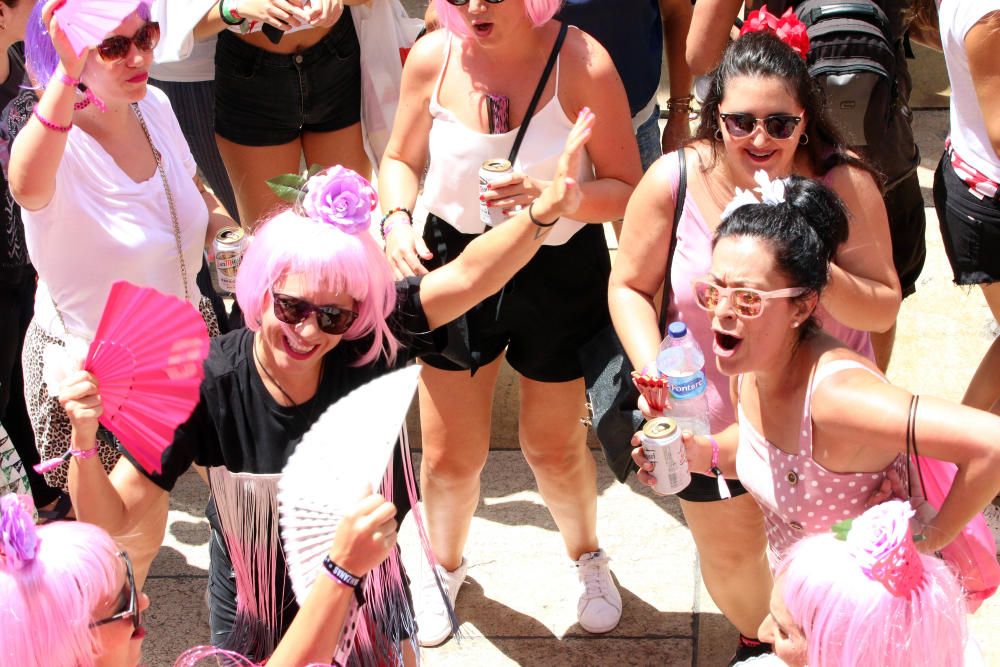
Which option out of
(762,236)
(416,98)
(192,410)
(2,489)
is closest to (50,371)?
(192,410)

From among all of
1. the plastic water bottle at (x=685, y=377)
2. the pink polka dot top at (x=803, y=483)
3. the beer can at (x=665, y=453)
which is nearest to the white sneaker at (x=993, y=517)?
the plastic water bottle at (x=685, y=377)

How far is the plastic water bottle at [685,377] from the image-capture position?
9.99 ft

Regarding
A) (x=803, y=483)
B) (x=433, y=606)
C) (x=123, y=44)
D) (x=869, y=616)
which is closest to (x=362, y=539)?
(x=869, y=616)

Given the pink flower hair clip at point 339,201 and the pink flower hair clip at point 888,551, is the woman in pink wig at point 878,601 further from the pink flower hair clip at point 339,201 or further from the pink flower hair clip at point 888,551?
the pink flower hair clip at point 339,201

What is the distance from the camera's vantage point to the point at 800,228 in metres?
2.88

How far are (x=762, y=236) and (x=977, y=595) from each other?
0.92 metres

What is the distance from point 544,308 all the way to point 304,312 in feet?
3.52

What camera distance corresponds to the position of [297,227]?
2.89 metres

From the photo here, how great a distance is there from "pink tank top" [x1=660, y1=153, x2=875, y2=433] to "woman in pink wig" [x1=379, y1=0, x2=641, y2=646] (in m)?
0.34

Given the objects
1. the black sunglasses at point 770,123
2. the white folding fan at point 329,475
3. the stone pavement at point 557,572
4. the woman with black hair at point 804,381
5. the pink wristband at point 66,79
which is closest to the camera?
the white folding fan at point 329,475

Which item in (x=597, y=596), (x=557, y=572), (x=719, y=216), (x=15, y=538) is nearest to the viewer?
(x=15, y=538)

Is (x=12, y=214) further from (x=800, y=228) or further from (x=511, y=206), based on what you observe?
(x=800, y=228)

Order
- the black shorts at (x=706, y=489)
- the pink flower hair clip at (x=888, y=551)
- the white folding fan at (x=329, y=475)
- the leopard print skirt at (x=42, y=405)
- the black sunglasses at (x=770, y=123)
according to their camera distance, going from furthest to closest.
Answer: the leopard print skirt at (x=42, y=405) < the black shorts at (x=706, y=489) < the black sunglasses at (x=770, y=123) < the white folding fan at (x=329, y=475) < the pink flower hair clip at (x=888, y=551)

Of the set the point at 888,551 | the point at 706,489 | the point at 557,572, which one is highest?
the point at 888,551
